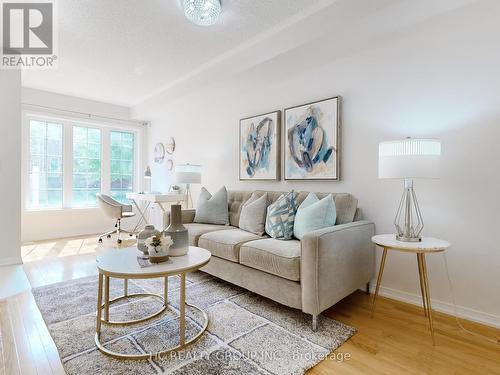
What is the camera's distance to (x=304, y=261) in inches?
71.3

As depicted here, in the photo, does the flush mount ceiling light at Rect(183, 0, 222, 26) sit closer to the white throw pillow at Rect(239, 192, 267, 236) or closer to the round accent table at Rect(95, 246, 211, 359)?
the white throw pillow at Rect(239, 192, 267, 236)

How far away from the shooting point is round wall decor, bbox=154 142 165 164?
5.32 metres

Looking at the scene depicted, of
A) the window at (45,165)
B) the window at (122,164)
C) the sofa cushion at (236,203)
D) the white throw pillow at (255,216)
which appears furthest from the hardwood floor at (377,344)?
the window at (122,164)

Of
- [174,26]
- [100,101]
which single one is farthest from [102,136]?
[174,26]

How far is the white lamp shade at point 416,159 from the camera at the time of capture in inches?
70.4

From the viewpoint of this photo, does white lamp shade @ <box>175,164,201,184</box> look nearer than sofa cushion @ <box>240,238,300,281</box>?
No

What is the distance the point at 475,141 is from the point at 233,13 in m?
2.13

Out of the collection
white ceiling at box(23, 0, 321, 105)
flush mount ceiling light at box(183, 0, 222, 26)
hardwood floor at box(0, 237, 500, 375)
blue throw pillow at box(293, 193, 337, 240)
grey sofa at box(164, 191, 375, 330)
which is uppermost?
white ceiling at box(23, 0, 321, 105)

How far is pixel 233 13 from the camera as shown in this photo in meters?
2.36

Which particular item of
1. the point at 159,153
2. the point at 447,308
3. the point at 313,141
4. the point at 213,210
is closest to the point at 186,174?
the point at 213,210

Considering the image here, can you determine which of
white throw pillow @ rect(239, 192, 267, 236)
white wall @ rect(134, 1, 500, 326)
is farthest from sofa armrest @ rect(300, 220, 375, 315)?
white throw pillow @ rect(239, 192, 267, 236)

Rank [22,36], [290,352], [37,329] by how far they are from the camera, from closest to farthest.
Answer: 1. [290,352]
2. [37,329]
3. [22,36]

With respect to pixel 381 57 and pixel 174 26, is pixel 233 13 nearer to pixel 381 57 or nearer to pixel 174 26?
pixel 174 26

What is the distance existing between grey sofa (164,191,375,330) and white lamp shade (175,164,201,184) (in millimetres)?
1391
